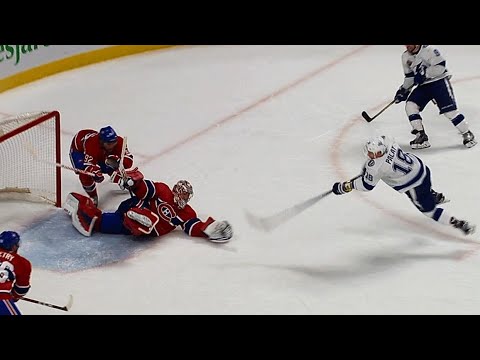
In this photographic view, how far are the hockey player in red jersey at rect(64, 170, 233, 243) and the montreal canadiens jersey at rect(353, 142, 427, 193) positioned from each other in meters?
0.68

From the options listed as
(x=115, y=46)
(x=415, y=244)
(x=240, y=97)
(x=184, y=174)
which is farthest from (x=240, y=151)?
(x=115, y=46)

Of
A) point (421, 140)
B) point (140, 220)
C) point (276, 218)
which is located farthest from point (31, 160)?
point (421, 140)

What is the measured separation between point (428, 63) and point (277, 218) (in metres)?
1.29

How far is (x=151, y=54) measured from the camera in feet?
23.0

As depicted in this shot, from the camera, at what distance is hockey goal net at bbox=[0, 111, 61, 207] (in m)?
4.77

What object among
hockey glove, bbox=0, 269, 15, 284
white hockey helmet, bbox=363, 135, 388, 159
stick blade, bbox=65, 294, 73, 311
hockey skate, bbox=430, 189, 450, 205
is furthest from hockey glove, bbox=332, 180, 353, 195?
hockey glove, bbox=0, 269, 15, 284

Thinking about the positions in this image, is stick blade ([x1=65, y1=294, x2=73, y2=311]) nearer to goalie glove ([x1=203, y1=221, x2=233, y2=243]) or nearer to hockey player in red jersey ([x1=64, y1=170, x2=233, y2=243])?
hockey player in red jersey ([x1=64, y1=170, x2=233, y2=243])

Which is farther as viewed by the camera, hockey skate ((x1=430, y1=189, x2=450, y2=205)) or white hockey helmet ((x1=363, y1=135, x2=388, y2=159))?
hockey skate ((x1=430, y1=189, x2=450, y2=205))

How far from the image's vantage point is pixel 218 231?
14.3 ft

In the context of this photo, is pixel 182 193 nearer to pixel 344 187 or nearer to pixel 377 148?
pixel 344 187

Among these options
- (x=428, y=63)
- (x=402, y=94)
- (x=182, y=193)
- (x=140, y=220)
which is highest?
(x=428, y=63)

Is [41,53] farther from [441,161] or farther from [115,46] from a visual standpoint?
[441,161]

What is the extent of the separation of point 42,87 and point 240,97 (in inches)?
49.6

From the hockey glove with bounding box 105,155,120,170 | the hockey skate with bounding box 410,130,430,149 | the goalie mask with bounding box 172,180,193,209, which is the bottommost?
the goalie mask with bounding box 172,180,193,209
